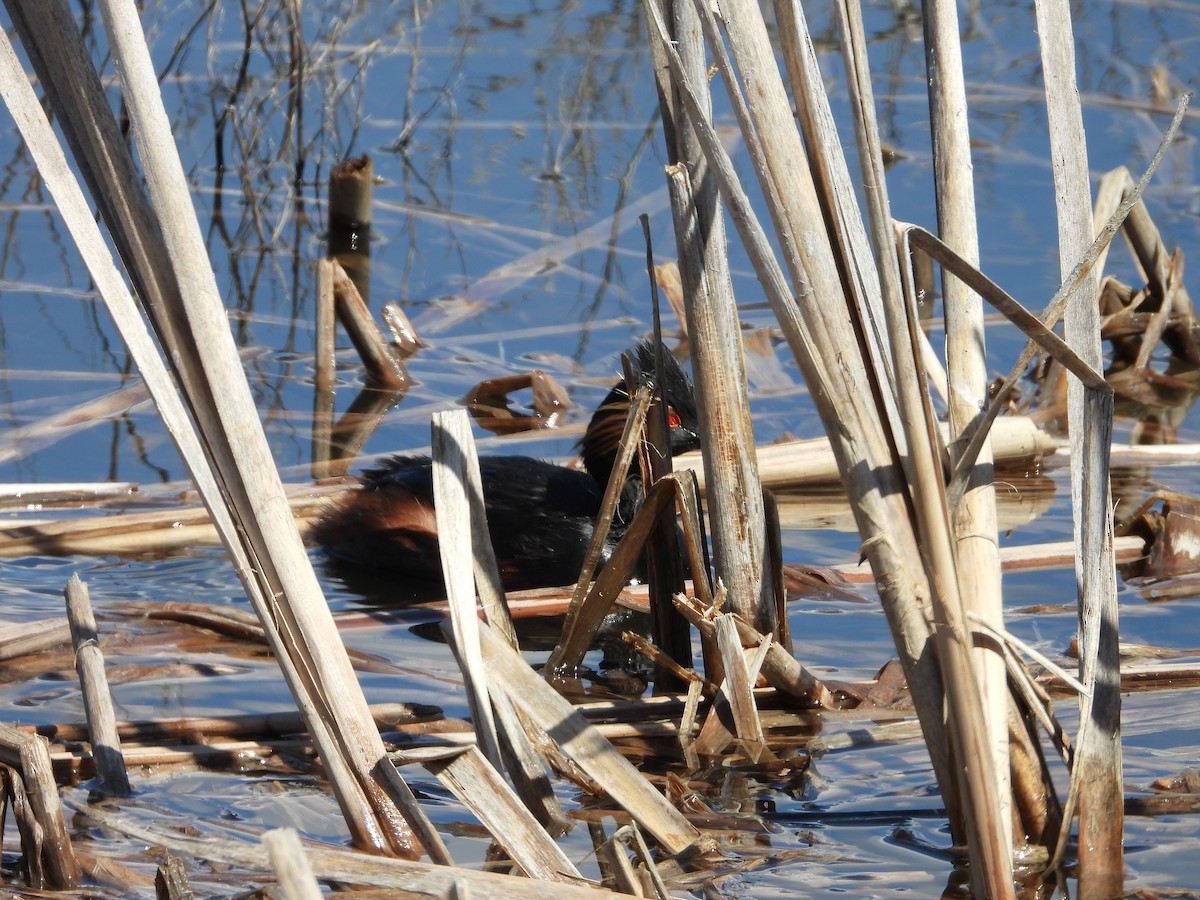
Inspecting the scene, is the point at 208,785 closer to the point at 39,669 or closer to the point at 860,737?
the point at 39,669

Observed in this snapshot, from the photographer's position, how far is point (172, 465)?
239 inches

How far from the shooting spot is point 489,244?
8633 mm

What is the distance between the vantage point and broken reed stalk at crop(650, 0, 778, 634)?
10.5ft

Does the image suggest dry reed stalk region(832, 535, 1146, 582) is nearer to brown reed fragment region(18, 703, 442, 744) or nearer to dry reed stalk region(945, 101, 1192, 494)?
brown reed fragment region(18, 703, 442, 744)

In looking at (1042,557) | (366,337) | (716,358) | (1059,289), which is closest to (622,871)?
(1059,289)

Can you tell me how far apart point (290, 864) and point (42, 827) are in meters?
1.20

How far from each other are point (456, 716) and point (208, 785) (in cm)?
68

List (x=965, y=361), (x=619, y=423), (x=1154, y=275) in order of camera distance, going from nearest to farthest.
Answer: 1. (x=965, y=361)
2. (x=619, y=423)
3. (x=1154, y=275)

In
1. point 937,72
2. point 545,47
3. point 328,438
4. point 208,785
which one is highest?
point 545,47

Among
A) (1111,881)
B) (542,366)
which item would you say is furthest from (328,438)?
(1111,881)

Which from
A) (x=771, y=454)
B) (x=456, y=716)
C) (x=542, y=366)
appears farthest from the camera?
(x=542, y=366)

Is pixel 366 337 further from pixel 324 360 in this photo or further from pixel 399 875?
pixel 399 875

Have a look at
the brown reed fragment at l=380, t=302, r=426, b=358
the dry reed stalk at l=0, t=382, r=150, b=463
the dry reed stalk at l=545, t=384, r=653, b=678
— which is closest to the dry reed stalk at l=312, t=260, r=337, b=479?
the brown reed fragment at l=380, t=302, r=426, b=358

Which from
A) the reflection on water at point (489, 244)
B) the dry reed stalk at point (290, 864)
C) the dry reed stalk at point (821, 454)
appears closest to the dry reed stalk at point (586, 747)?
the reflection on water at point (489, 244)
